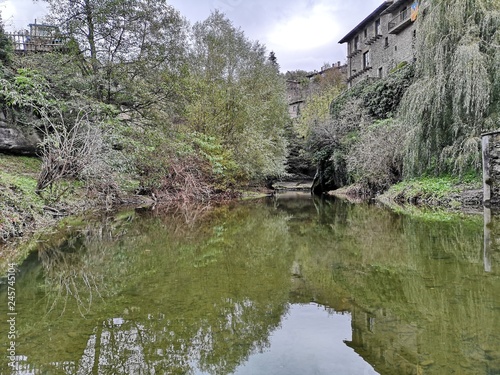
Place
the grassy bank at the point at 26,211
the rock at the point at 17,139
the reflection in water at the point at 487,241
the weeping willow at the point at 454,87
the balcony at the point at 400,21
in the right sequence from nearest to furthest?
the reflection in water at the point at 487,241 → the grassy bank at the point at 26,211 → the weeping willow at the point at 454,87 → the rock at the point at 17,139 → the balcony at the point at 400,21

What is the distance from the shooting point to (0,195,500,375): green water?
7.57 ft

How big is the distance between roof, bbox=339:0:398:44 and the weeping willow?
22065 mm

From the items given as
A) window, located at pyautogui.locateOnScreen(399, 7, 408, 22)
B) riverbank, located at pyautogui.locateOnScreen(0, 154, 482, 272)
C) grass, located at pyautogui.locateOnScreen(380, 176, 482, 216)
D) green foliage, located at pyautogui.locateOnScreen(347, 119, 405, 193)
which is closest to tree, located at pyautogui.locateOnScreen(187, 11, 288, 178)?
green foliage, located at pyautogui.locateOnScreen(347, 119, 405, 193)

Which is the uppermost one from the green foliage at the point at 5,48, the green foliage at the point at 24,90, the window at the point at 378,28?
the window at the point at 378,28

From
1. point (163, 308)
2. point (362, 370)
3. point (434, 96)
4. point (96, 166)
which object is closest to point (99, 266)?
point (163, 308)

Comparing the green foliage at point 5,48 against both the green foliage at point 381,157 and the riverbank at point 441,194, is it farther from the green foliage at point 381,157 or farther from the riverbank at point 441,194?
the green foliage at point 381,157

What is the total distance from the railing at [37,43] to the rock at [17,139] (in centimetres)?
329

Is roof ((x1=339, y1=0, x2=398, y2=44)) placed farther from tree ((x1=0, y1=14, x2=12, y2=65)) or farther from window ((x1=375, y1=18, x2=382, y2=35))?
tree ((x1=0, y1=14, x2=12, y2=65))

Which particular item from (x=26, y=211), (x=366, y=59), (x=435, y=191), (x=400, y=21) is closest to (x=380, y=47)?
(x=400, y=21)

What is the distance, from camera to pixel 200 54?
20.4m

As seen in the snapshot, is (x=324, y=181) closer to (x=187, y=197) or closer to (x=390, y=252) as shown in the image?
(x=187, y=197)

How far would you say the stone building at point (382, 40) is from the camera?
28.8 meters

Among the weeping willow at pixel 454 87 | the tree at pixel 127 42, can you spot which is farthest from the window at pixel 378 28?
the tree at pixel 127 42

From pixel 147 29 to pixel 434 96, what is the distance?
10841mm
